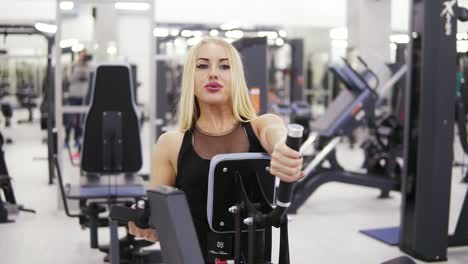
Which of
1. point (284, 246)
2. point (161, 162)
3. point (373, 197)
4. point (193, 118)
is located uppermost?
point (193, 118)

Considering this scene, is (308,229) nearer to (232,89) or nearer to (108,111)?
(108,111)

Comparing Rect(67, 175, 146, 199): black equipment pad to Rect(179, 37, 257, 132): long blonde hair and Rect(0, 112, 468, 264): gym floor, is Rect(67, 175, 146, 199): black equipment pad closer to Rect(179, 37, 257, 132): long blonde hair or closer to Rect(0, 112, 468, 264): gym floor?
Rect(0, 112, 468, 264): gym floor

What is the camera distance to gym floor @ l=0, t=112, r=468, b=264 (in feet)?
13.7

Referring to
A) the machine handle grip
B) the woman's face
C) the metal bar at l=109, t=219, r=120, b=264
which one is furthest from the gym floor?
the machine handle grip

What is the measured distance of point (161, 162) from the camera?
177 centimetres

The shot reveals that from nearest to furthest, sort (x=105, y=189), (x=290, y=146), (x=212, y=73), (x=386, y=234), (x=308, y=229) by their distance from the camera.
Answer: (x=290, y=146) < (x=212, y=73) < (x=105, y=189) < (x=386, y=234) < (x=308, y=229)

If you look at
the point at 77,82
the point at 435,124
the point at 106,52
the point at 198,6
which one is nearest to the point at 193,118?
the point at 435,124

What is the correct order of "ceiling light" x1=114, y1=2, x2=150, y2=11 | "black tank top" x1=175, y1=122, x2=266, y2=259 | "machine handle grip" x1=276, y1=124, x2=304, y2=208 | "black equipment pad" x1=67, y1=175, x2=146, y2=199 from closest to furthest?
"machine handle grip" x1=276, y1=124, x2=304, y2=208, "black tank top" x1=175, y1=122, x2=266, y2=259, "black equipment pad" x1=67, y1=175, x2=146, y2=199, "ceiling light" x1=114, y1=2, x2=150, y2=11

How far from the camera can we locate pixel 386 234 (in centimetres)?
476

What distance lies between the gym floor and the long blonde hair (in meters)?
2.58

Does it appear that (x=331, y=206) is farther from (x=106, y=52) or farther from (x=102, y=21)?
(x=102, y=21)

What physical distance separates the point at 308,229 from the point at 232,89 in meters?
3.50

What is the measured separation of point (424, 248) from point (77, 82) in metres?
5.69

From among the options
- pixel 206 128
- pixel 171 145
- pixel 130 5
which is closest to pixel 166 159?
pixel 171 145
